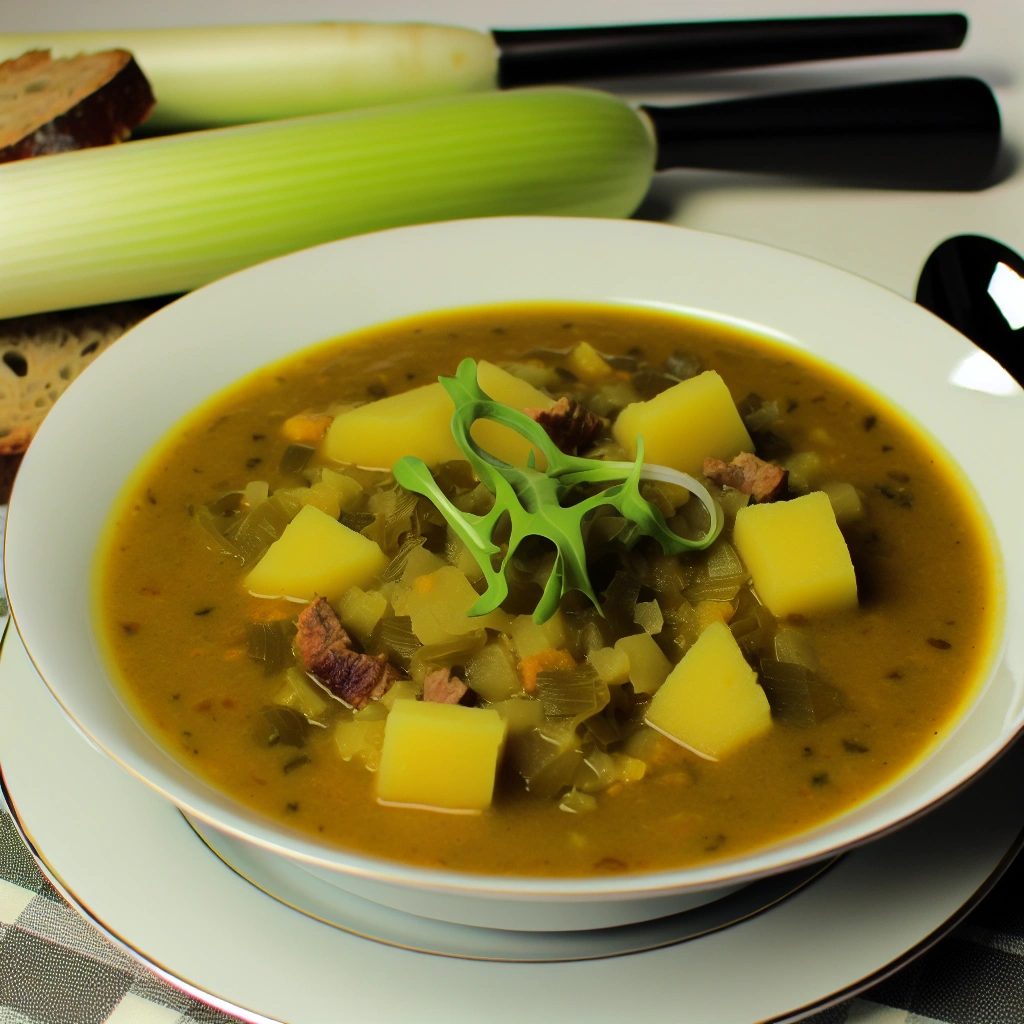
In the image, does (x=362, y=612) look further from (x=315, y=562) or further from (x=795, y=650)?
(x=795, y=650)

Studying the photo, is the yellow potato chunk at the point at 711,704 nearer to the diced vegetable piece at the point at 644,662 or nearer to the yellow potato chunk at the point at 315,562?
the diced vegetable piece at the point at 644,662

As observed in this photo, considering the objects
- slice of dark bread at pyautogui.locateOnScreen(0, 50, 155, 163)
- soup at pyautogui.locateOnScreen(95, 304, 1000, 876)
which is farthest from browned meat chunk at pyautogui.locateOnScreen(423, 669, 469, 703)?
slice of dark bread at pyautogui.locateOnScreen(0, 50, 155, 163)

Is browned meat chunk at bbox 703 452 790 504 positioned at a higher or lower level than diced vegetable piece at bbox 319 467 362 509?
lower

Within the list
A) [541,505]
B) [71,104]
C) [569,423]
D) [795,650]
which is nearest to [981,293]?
[569,423]

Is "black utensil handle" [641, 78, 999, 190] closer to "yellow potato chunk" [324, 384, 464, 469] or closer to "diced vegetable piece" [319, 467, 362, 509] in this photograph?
"yellow potato chunk" [324, 384, 464, 469]

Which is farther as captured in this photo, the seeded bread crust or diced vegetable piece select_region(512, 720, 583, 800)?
the seeded bread crust

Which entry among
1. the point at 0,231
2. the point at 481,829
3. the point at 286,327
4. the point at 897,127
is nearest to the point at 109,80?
the point at 0,231

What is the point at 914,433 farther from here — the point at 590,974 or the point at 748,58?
the point at 748,58
